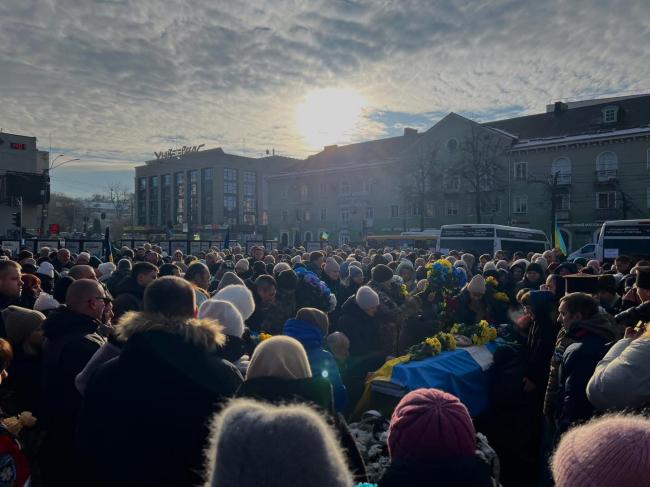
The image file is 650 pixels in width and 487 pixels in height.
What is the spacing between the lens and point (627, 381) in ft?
9.79

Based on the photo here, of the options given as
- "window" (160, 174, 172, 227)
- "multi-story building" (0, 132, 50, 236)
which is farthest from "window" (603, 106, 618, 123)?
"window" (160, 174, 172, 227)

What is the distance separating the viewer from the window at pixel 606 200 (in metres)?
41.9

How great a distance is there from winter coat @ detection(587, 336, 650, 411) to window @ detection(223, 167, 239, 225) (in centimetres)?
9246

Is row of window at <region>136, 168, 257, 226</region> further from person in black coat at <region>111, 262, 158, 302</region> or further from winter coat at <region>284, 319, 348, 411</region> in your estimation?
winter coat at <region>284, 319, 348, 411</region>

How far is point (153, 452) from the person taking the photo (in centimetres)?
247

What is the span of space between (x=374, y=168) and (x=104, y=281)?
4872 centimetres

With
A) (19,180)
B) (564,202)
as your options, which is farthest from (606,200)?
(19,180)

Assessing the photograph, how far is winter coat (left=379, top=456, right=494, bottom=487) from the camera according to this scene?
1.98 meters

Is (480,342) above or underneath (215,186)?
underneath

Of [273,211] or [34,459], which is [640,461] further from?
[273,211]

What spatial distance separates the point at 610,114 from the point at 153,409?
4974 centimetres

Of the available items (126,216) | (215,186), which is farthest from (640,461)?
(126,216)

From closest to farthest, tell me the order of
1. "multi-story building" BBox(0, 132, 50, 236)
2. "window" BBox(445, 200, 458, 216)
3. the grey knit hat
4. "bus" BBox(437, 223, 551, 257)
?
the grey knit hat < "bus" BBox(437, 223, 551, 257) < "window" BBox(445, 200, 458, 216) < "multi-story building" BBox(0, 132, 50, 236)

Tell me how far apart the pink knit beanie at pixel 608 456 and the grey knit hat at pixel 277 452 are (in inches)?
26.7
